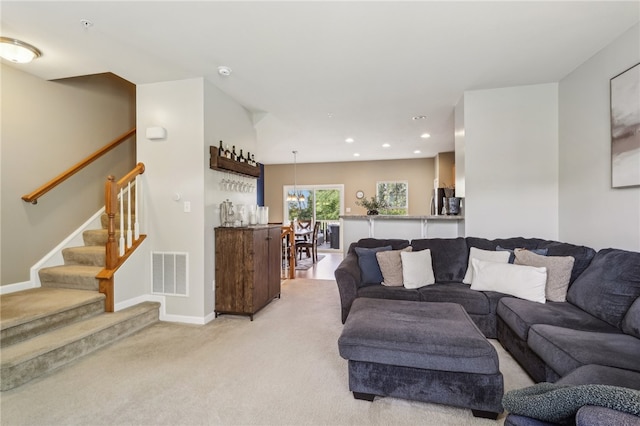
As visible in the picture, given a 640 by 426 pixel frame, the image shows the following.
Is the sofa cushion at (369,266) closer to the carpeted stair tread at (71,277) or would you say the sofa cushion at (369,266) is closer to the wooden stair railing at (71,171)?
the carpeted stair tread at (71,277)

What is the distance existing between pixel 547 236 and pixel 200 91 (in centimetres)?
437

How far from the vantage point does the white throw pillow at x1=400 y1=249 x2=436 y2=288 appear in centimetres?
306

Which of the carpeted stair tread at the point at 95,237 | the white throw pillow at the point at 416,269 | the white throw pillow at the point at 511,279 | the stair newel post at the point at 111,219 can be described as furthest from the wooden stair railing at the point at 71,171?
the white throw pillow at the point at 511,279

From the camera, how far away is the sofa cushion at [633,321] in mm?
1777

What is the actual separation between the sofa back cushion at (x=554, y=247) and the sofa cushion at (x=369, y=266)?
1.11 m

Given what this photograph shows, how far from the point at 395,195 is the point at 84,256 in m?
7.13

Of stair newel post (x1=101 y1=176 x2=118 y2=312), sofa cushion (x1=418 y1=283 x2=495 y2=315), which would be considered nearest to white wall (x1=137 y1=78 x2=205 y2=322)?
stair newel post (x1=101 y1=176 x2=118 y2=312)

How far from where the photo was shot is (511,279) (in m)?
2.67

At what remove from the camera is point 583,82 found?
294cm

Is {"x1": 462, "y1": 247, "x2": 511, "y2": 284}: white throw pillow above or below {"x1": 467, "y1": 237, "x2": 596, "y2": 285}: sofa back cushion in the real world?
below

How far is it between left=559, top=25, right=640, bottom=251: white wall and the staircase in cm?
460

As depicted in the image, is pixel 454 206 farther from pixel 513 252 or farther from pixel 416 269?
pixel 416 269

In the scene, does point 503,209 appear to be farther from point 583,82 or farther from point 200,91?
point 200,91

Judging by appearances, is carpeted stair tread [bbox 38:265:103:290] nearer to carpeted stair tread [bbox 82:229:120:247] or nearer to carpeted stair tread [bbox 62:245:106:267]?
carpeted stair tread [bbox 62:245:106:267]
